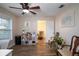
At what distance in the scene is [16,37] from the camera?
568cm

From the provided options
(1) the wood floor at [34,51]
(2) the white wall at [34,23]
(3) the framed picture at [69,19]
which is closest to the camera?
(1) the wood floor at [34,51]

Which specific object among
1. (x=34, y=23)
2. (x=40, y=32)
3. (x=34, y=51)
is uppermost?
(x=34, y=23)

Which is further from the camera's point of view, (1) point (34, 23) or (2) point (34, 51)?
(1) point (34, 23)

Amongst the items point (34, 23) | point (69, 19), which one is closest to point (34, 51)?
point (69, 19)

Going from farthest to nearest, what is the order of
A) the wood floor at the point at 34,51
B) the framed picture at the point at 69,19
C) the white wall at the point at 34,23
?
the white wall at the point at 34,23, the framed picture at the point at 69,19, the wood floor at the point at 34,51

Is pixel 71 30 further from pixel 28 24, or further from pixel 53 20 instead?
pixel 28 24

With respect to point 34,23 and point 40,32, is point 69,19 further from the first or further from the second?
point 34,23

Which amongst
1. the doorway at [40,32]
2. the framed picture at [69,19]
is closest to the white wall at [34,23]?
the doorway at [40,32]

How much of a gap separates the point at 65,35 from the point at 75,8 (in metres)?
1.24

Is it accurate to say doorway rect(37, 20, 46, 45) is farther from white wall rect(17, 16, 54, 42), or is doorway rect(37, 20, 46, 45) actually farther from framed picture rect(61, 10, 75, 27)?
framed picture rect(61, 10, 75, 27)

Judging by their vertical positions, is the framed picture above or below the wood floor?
above

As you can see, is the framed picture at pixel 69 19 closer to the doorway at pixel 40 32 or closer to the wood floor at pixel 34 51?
the wood floor at pixel 34 51

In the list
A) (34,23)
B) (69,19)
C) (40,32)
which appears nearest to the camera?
(69,19)

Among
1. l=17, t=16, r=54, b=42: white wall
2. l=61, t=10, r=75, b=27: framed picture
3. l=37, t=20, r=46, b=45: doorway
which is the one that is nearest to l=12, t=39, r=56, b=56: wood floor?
l=61, t=10, r=75, b=27: framed picture
